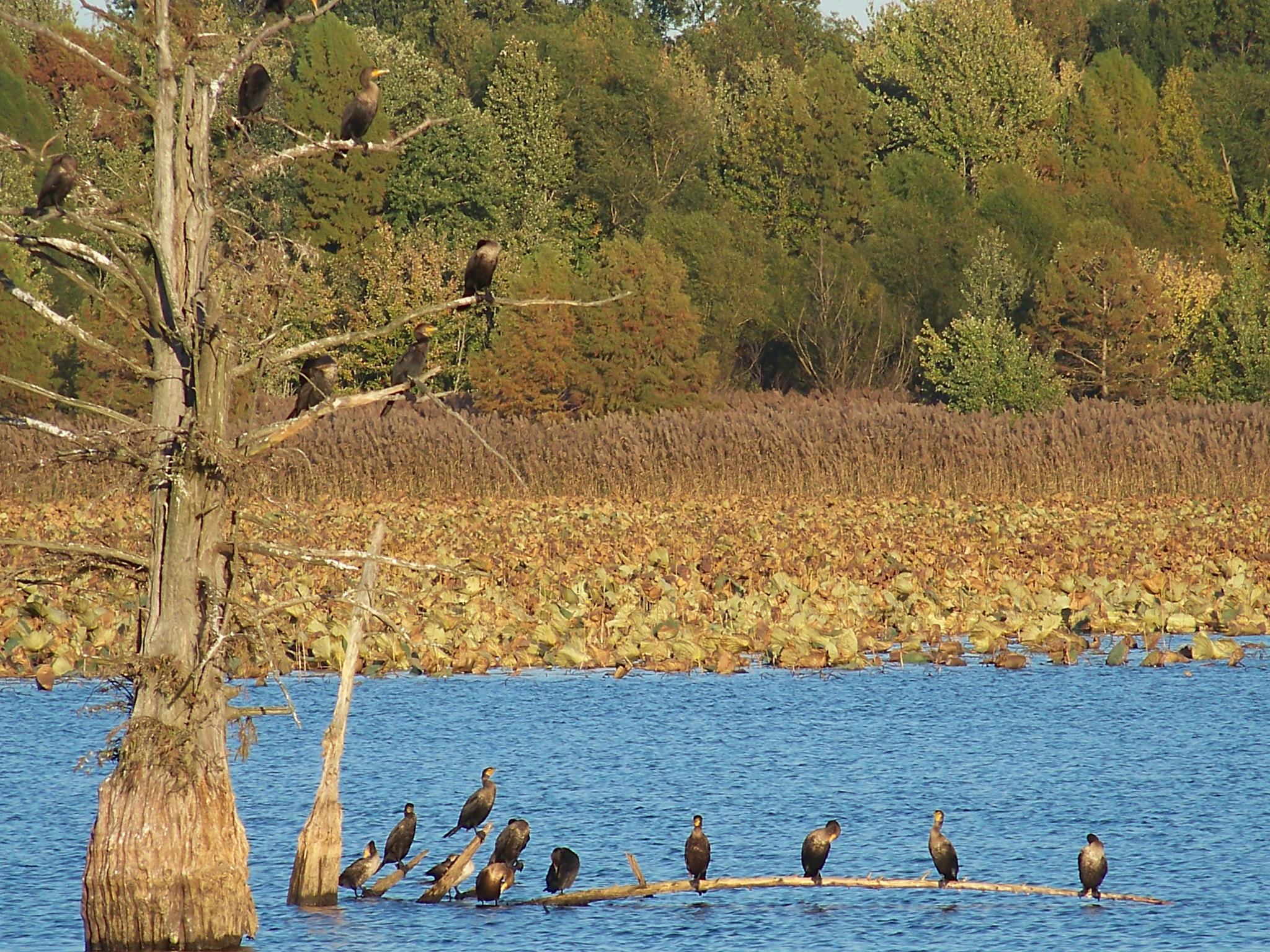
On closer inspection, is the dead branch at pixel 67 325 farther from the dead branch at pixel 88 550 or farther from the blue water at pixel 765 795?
the blue water at pixel 765 795

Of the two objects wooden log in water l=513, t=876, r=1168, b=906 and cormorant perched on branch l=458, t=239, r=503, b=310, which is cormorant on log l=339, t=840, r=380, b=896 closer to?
wooden log in water l=513, t=876, r=1168, b=906

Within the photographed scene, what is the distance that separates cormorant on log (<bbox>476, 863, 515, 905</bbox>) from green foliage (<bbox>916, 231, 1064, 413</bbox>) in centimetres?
3875

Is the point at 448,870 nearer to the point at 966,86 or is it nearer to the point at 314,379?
the point at 314,379

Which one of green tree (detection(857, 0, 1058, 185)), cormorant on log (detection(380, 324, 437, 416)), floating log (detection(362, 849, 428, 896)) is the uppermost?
green tree (detection(857, 0, 1058, 185))

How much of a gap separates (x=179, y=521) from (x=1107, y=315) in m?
45.3

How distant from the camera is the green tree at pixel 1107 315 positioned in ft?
166

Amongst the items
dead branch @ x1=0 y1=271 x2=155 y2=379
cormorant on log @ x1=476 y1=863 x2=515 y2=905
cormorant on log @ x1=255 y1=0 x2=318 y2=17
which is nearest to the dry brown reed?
cormorant on log @ x1=476 y1=863 x2=515 y2=905

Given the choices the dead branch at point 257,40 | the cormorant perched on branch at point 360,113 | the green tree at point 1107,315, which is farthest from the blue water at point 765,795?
the green tree at point 1107,315

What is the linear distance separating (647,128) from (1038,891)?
57.0m

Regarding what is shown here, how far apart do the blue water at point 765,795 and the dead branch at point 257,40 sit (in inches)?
182

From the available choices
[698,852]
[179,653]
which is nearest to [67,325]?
[179,653]

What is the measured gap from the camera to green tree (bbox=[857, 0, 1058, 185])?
6719cm

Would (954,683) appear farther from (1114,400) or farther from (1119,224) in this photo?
(1119,224)

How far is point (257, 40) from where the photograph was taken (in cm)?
783
